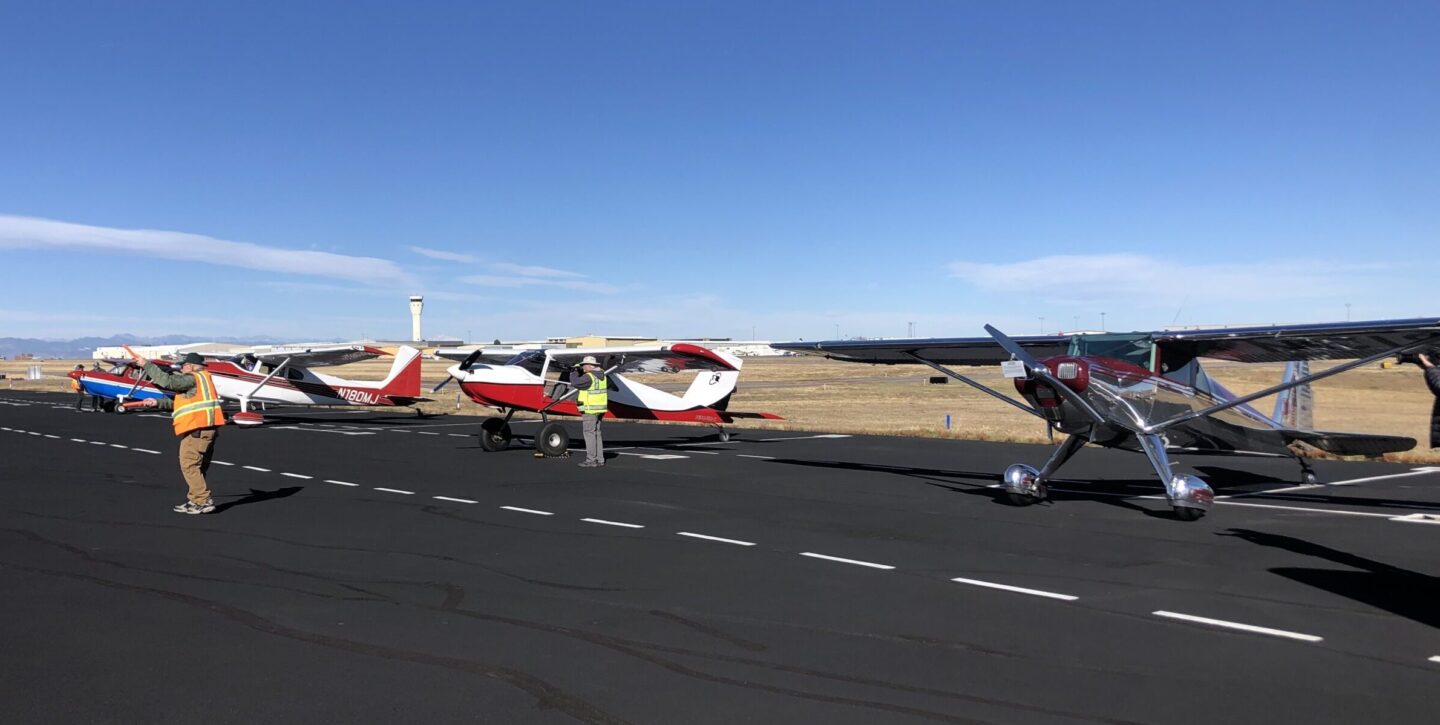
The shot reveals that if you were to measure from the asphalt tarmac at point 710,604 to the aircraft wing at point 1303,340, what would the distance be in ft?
6.29

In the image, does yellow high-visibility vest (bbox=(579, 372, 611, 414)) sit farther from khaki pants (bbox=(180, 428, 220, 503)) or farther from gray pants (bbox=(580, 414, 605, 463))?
khaki pants (bbox=(180, 428, 220, 503))

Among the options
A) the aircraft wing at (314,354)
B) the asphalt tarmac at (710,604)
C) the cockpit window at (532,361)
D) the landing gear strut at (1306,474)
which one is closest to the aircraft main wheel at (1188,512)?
the asphalt tarmac at (710,604)

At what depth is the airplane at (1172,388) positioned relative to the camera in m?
11.1

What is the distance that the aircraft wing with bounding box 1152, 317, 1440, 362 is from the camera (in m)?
10.8

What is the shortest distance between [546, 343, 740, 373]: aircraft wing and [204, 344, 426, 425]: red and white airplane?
12550 mm

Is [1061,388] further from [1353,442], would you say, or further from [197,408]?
[197,408]


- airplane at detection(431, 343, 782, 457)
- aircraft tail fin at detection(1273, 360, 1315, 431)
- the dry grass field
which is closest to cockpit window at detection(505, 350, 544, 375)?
airplane at detection(431, 343, 782, 457)

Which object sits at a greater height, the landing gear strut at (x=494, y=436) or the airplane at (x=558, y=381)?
the airplane at (x=558, y=381)

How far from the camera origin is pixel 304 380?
1251 inches

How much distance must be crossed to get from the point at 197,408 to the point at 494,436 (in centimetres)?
865

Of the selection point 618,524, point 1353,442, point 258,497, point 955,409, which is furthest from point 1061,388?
point 955,409

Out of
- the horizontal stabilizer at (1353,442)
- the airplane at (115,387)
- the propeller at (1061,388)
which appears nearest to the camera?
the propeller at (1061,388)

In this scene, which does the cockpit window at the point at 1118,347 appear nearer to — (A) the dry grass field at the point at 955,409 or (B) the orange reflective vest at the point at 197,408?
(B) the orange reflective vest at the point at 197,408

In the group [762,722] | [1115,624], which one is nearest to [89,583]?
[762,722]
